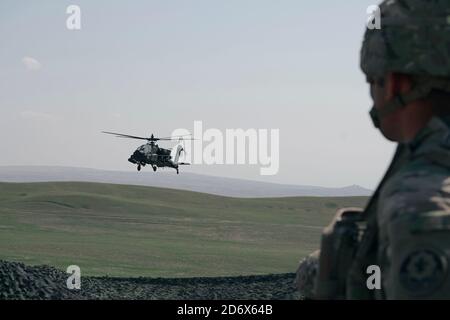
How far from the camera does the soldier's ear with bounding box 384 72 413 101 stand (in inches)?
106

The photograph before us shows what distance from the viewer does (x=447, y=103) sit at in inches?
106

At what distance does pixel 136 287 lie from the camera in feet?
58.2

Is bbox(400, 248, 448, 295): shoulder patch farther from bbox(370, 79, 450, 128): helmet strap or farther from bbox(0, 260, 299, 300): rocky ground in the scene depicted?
bbox(0, 260, 299, 300): rocky ground

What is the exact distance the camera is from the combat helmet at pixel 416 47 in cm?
267

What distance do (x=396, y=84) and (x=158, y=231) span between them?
128 ft

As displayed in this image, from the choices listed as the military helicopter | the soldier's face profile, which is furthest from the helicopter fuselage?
the soldier's face profile

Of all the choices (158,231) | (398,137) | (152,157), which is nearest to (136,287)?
(398,137)

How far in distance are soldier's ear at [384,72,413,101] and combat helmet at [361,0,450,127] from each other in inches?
0.7

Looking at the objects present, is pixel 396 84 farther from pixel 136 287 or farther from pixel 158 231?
pixel 158 231

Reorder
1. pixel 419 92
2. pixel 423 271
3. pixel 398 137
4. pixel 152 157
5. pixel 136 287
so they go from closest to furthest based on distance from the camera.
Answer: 1. pixel 423 271
2. pixel 419 92
3. pixel 398 137
4. pixel 136 287
5. pixel 152 157

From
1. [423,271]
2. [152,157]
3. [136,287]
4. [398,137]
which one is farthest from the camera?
[152,157]

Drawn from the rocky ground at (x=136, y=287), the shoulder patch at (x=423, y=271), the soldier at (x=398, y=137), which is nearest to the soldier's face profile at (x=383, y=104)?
the soldier at (x=398, y=137)

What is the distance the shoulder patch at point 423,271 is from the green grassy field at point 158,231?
19.5 metres

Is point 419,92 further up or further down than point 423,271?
further up
